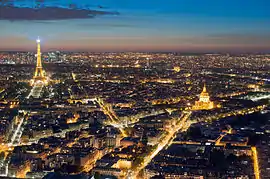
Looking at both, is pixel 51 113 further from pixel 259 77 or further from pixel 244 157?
pixel 259 77

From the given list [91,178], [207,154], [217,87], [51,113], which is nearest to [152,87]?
[217,87]

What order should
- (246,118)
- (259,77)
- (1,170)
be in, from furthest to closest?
(259,77), (246,118), (1,170)

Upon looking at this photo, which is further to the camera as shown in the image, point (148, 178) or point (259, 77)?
point (259, 77)

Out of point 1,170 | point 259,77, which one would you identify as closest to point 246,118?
point 1,170

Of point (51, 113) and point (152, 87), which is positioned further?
point (152, 87)

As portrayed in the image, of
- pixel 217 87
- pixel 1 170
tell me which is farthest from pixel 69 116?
pixel 217 87

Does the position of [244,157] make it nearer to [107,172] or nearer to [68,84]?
[107,172]

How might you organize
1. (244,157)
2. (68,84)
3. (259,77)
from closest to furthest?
(244,157)
(68,84)
(259,77)

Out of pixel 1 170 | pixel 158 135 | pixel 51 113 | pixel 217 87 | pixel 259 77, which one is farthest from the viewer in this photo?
pixel 259 77

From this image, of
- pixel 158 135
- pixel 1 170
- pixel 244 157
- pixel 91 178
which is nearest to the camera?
pixel 91 178
